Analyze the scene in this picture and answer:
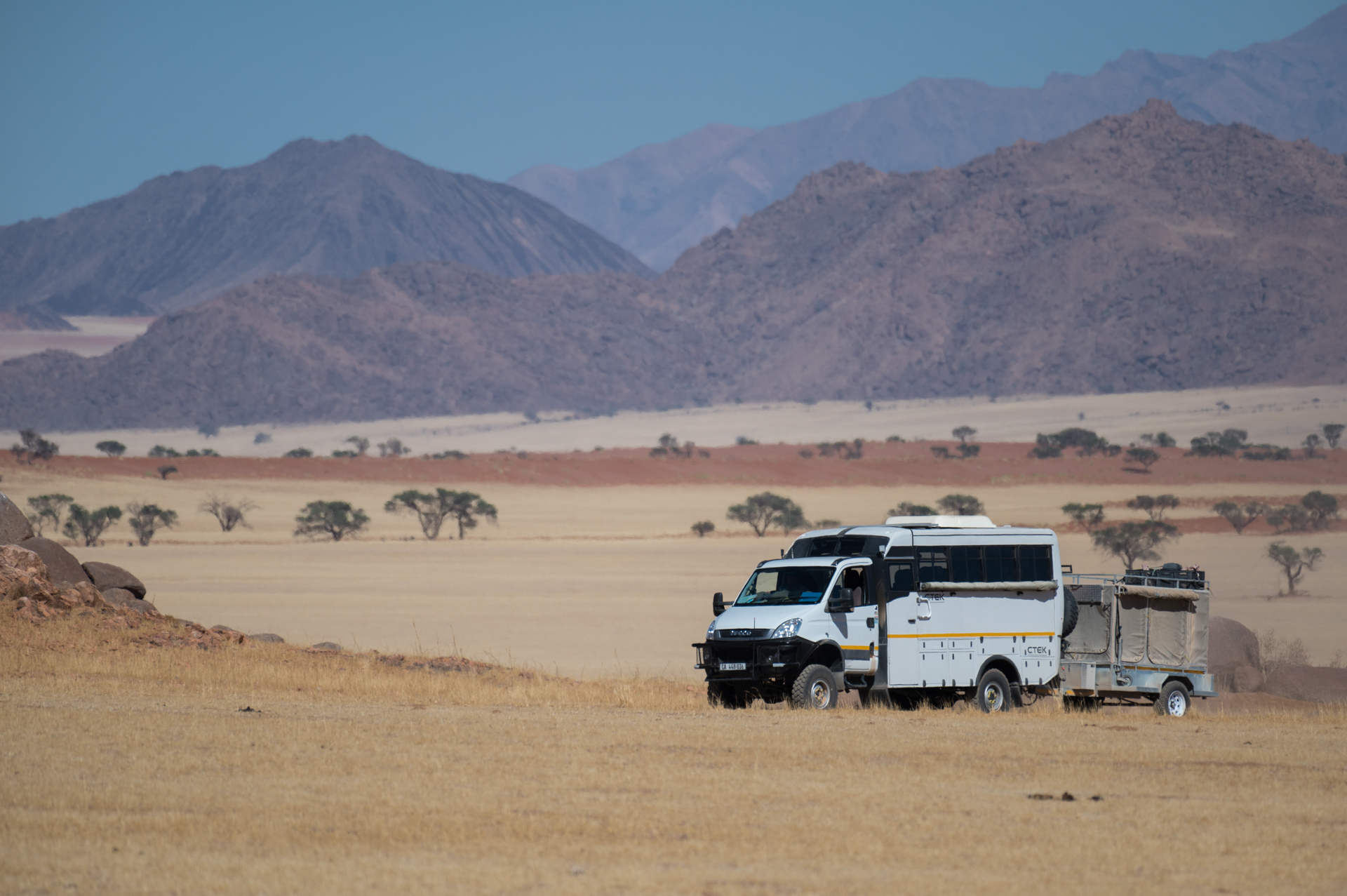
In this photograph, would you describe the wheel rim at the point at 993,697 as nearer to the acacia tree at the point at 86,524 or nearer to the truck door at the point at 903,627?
the truck door at the point at 903,627

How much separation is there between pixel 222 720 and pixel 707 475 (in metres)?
76.9

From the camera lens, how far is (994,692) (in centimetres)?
1812

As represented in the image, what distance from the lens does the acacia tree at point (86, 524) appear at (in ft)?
186

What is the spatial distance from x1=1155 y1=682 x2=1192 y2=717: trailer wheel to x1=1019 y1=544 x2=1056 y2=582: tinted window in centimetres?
215

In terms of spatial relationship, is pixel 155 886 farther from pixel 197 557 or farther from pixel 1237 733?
pixel 197 557

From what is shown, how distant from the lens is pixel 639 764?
494 inches

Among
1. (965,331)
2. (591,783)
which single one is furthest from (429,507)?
(965,331)

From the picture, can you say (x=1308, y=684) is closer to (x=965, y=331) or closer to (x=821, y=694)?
(x=821, y=694)

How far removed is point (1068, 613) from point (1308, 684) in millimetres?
6558

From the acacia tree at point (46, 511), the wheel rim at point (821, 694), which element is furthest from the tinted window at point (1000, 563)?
the acacia tree at point (46, 511)

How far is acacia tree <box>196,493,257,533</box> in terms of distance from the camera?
6450 cm

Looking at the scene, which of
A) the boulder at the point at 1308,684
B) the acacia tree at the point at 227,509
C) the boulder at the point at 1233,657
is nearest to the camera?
the boulder at the point at 1308,684

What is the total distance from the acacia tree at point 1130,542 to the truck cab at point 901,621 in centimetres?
2980

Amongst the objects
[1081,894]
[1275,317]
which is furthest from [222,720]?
[1275,317]
